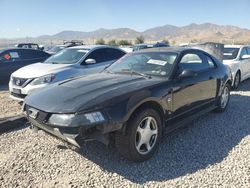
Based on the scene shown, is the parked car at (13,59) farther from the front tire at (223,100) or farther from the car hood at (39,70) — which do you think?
the front tire at (223,100)

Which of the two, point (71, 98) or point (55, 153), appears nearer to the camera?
point (71, 98)

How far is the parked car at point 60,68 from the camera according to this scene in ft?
18.8

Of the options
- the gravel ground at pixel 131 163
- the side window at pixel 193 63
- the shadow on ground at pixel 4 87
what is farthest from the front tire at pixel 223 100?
the shadow on ground at pixel 4 87

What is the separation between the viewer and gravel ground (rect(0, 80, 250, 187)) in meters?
3.00

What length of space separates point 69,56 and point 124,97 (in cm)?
432

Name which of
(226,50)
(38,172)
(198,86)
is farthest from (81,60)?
(226,50)

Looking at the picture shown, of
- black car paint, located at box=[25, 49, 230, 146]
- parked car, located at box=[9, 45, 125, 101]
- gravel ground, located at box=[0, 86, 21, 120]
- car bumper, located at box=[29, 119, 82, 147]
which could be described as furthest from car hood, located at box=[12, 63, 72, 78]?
car bumper, located at box=[29, 119, 82, 147]

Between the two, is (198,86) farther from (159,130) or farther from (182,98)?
(159,130)

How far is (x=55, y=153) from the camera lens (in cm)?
369

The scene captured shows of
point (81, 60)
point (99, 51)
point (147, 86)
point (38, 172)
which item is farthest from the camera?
point (99, 51)

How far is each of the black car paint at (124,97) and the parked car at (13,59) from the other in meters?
6.13

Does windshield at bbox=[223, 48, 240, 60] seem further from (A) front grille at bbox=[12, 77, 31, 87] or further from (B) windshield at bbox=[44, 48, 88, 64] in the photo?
(A) front grille at bbox=[12, 77, 31, 87]

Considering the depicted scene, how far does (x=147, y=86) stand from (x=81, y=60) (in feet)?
11.7

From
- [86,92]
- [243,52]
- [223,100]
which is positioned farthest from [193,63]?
[243,52]
